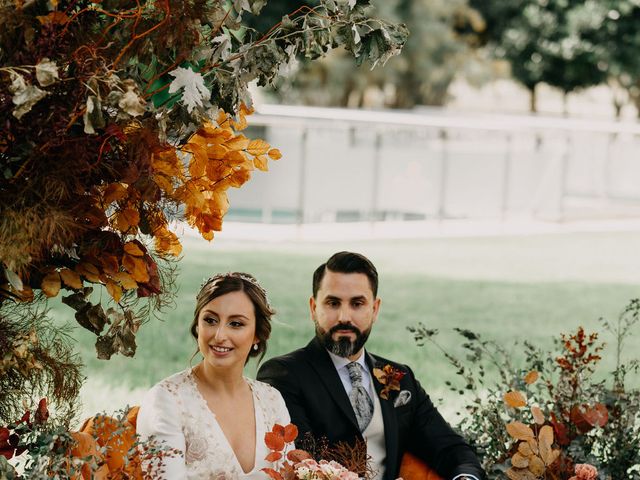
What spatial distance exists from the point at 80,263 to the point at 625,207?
24.1m

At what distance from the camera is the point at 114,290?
2213mm

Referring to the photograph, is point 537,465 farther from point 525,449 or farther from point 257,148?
point 257,148

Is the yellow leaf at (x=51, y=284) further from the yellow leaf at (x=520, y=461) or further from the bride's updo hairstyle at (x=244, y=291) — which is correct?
the yellow leaf at (x=520, y=461)

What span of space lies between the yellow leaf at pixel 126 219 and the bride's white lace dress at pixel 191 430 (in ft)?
3.62

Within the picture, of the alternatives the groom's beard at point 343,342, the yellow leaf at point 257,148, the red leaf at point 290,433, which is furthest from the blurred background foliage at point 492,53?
the yellow leaf at point 257,148

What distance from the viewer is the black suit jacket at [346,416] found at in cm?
380

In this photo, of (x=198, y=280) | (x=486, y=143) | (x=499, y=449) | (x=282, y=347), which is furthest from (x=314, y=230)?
(x=499, y=449)

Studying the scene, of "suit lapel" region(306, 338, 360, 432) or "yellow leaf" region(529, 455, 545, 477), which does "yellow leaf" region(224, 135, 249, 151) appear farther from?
"yellow leaf" region(529, 455, 545, 477)

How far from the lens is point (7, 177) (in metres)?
1.97

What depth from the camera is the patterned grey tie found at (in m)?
3.86

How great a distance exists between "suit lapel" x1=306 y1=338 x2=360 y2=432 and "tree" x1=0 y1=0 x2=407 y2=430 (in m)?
1.47

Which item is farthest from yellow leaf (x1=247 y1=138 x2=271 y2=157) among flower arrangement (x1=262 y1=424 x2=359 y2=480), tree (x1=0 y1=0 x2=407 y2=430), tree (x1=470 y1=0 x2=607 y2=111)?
tree (x1=470 y1=0 x2=607 y2=111)

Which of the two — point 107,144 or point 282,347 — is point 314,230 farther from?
point 107,144

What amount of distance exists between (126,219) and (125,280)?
0.13 m
